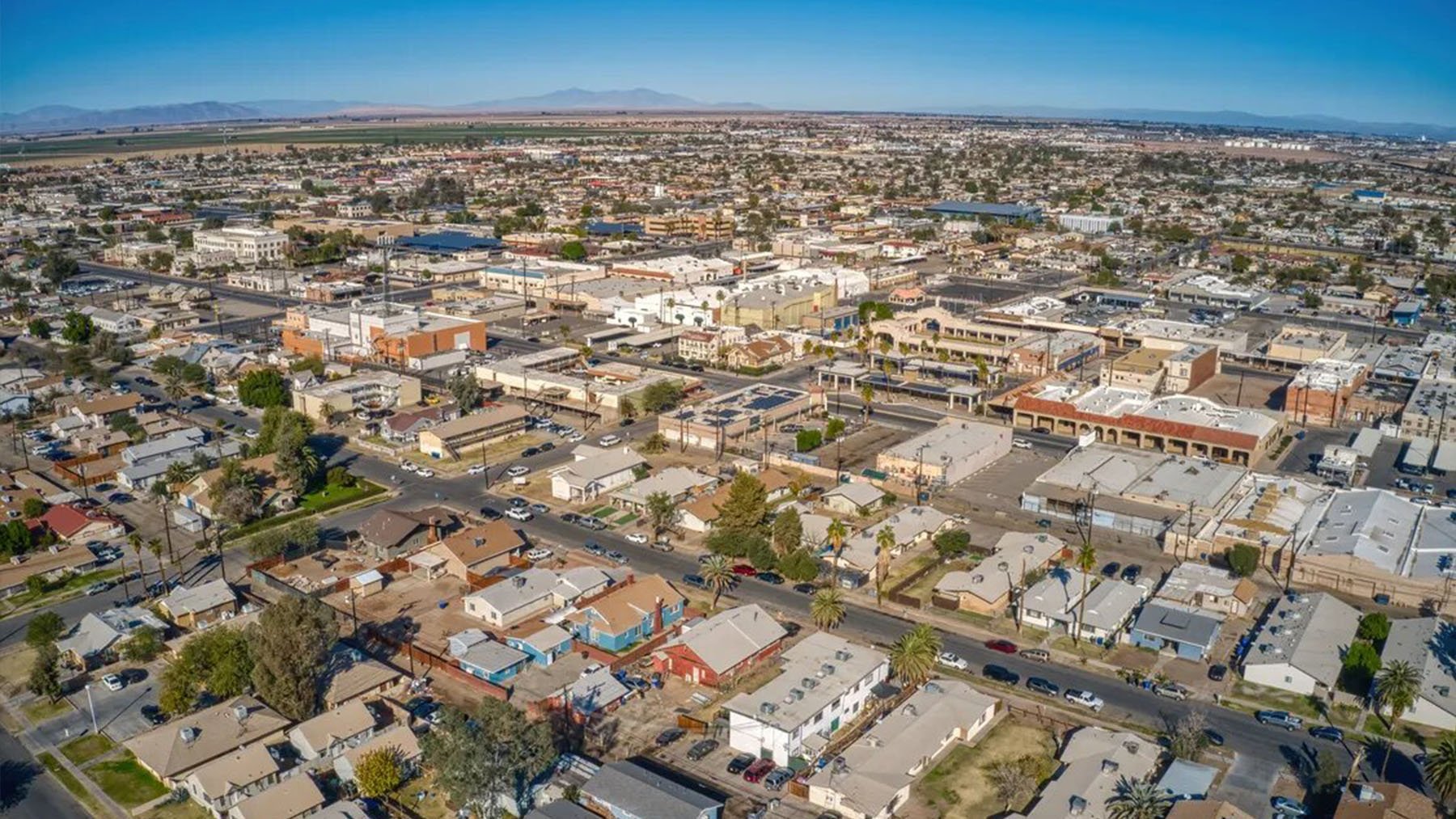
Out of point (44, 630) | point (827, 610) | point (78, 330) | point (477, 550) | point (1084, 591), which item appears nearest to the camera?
point (44, 630)

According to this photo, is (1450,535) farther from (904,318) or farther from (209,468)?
(209,468)

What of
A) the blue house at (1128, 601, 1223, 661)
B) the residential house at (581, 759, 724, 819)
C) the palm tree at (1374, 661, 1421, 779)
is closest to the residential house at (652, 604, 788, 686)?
the residential house at (581, 759, 724, 819)

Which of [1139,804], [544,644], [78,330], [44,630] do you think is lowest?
[544,644]

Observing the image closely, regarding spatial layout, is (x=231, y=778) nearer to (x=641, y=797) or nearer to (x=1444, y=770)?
(x=641, y=797)

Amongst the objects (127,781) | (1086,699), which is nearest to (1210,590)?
(1086,699)

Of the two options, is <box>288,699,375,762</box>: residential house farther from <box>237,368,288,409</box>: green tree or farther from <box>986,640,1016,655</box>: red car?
<box>237,368,288,409</box>: green tree

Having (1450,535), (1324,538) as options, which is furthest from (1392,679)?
(1450,535)

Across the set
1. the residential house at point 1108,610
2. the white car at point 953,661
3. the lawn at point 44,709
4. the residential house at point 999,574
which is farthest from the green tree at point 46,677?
the residential house at point 1108,610
